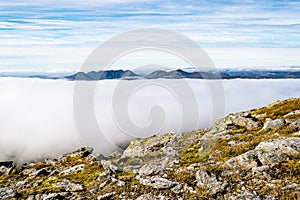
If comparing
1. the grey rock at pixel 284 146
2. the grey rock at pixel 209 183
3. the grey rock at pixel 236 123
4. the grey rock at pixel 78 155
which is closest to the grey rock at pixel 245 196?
the grey rock at pixel 209 183

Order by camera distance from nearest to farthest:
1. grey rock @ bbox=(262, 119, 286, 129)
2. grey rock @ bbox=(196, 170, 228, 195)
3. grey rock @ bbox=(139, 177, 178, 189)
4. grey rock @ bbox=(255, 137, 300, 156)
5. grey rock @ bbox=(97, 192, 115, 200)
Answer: grey rock @ bbox=(196, 170, 228, 195)
grey rock @ bbox=(139, 177, 178, 189)
grey rock @ bbox=(97, 192, 115, 200)
grey rock @ bbox=(255, 137, 300, 156)
grey rock @ bbox=(262, 119, 286, 129)

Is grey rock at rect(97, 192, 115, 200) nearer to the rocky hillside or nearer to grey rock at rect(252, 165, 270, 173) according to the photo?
the rocky hillside

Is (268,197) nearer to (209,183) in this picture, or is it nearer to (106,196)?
(209,183)

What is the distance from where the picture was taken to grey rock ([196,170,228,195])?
3195 centimetres

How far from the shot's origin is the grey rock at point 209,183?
105 feet

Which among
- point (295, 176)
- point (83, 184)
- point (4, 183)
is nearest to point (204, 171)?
point (295, 176)

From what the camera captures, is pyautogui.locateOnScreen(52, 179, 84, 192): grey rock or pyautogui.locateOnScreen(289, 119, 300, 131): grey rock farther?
pyautogui.locateOnScreen(289, 119, 300, 131): grey rock

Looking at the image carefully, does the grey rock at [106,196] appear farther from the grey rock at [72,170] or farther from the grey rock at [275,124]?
the grey rock at [275,124]

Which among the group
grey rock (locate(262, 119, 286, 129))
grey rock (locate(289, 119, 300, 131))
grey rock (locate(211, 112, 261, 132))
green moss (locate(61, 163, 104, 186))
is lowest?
green moss (locate(61, 163, 104, 186))

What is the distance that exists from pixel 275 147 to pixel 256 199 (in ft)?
31.3

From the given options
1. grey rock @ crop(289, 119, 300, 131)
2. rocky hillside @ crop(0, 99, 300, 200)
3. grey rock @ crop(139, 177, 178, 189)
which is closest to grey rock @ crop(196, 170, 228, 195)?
rocky hillside @ crop(0, 99, 300, 200)

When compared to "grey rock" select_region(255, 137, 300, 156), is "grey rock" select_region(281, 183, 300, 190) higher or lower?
lower

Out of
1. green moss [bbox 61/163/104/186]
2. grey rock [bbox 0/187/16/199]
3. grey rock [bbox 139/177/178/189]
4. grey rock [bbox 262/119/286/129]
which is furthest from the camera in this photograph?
grey rock [bbox 262/119/286/129]

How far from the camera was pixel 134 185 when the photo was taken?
36.0 m
